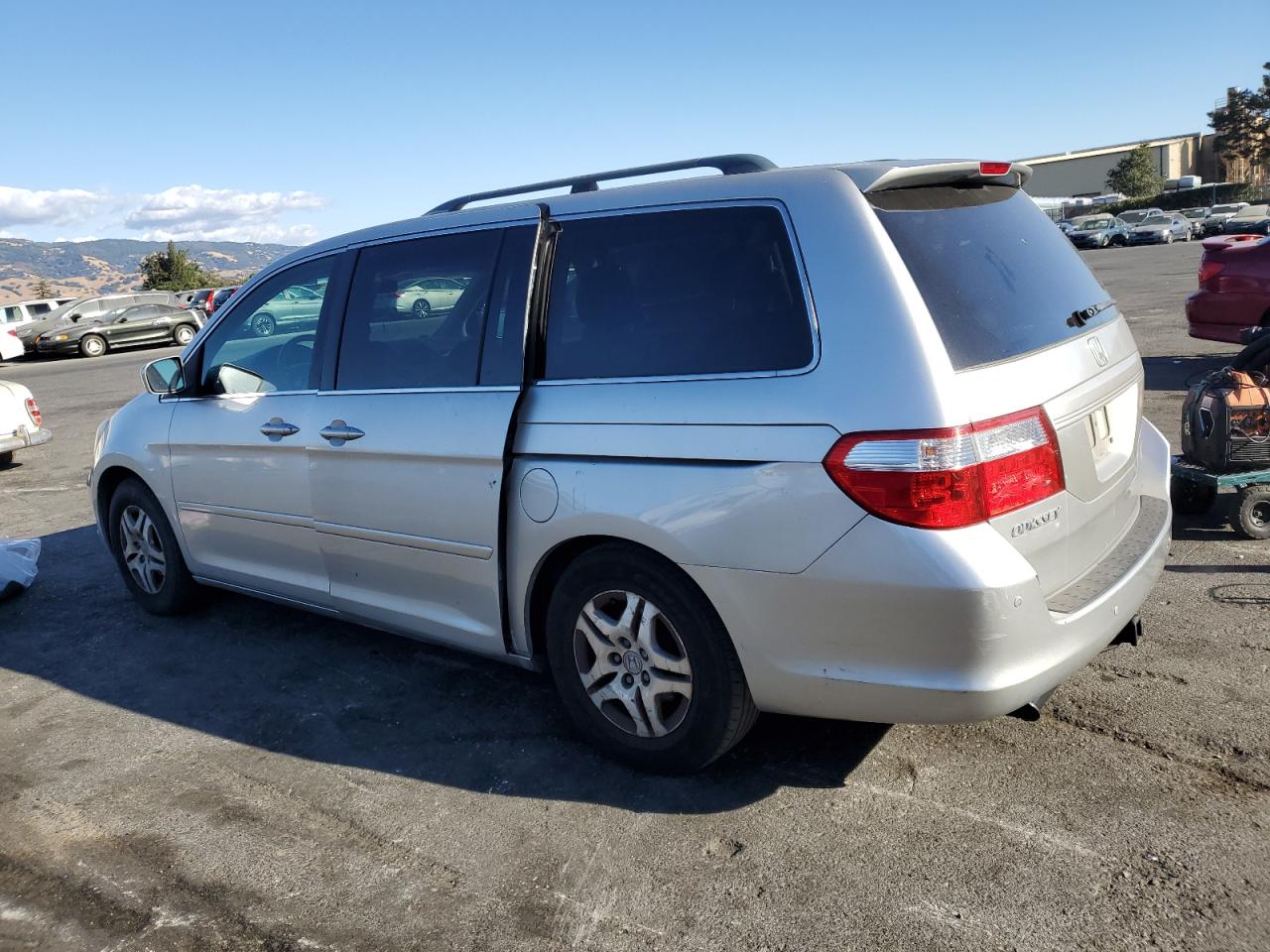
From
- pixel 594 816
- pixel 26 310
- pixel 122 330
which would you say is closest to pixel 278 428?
pixel 594 816

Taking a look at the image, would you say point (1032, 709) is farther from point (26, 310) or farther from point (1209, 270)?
point (26, 310)

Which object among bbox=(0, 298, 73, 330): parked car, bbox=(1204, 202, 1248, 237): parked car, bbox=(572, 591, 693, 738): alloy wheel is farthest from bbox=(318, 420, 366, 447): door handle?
bbox=(1204, 202, 1248, 237): parked car

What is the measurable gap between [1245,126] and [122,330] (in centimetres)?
9726

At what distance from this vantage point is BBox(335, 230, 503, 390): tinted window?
391 centimetres

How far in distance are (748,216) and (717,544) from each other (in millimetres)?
1018

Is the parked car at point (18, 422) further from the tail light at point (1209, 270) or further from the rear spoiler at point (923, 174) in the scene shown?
the tail light at point (1209, 270)

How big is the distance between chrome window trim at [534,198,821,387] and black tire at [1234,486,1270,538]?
369 centimetres

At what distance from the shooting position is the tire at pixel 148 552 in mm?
5371

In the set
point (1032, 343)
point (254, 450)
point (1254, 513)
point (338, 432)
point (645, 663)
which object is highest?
point (1032, 343)

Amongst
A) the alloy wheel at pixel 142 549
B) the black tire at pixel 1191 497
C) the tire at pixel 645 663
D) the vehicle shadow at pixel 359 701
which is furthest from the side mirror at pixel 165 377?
the black tire at pixel 1191 497

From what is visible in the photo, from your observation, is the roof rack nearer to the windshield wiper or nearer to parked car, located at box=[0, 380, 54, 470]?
the windshield wiper

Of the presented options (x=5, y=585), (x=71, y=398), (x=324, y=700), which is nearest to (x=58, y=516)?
(x=5, y=585)

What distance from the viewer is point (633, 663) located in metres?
3.45

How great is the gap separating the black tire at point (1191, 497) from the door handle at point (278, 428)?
4.61 metres
